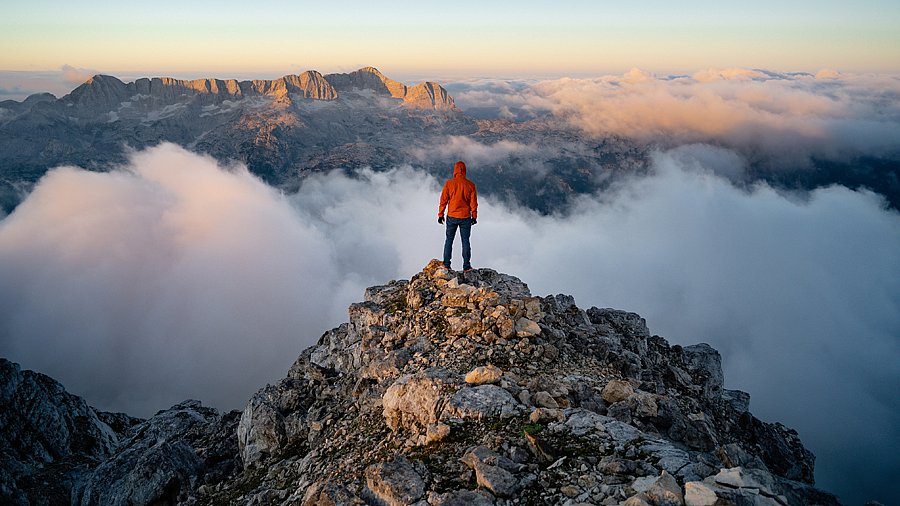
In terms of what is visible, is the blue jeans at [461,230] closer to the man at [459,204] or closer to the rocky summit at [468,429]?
the man at [459,204]

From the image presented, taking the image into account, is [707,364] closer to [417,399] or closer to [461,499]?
[417,399]

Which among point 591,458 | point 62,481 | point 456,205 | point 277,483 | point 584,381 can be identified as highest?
point 456,205

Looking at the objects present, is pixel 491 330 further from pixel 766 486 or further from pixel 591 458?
pixel 766 486

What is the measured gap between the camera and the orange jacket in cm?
2217

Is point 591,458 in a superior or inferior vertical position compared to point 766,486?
inferior

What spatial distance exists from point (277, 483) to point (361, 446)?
359 cm

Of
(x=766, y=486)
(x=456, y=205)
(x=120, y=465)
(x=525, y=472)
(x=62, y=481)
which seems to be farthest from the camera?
(x=62, y=481)

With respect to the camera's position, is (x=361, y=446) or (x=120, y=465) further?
(x=120, y=465)

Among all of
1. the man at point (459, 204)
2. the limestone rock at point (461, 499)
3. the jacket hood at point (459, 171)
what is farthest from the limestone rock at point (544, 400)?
the jacket hood at point (459, 171)

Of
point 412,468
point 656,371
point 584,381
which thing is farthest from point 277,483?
point 656,371

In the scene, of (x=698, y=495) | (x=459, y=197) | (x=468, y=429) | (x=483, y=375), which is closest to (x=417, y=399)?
(x=483, y=375)

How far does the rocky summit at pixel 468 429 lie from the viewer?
9.64m

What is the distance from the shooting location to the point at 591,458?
33.0 ft

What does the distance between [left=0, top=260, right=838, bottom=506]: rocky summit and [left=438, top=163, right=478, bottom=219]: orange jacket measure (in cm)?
292
